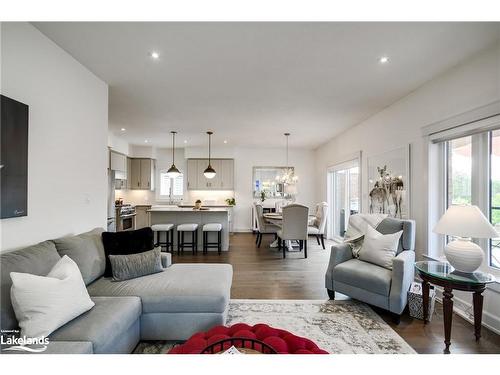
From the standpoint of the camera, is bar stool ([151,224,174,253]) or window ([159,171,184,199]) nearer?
bar stool ([151,224,174,253])

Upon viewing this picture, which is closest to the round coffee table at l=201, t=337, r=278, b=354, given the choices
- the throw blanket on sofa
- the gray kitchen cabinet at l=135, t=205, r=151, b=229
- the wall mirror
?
the throw blanket on sofa

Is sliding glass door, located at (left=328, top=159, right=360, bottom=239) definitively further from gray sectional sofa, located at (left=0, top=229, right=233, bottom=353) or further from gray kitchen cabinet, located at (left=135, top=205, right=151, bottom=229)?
gray kitchen cabinet, located at (left=135, top=205, right=151, bottom=229)

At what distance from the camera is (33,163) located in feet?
6.65

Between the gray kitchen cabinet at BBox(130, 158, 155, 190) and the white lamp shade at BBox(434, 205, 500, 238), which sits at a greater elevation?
the gray kitchen cabinet at BBox(130, 158, 155, 190)

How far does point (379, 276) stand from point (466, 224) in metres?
0.90

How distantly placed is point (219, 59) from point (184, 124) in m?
2.76

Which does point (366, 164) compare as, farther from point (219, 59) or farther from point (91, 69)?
point (91, 69)

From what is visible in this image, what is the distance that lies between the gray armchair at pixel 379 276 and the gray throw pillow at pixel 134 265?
1.98 m

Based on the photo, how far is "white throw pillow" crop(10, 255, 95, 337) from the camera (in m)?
1.35

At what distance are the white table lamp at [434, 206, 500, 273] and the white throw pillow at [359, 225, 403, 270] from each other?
59cm

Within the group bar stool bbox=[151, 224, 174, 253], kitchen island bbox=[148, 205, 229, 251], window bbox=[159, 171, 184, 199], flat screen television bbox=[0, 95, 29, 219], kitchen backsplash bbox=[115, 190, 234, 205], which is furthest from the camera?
window bbox=[159, 171, 184, 199]
